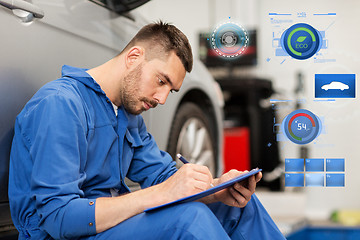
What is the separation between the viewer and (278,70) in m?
5.08

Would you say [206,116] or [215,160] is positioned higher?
[206,116]

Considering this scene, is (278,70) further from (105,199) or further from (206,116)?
(105,199)

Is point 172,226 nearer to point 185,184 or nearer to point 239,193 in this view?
point 185,184

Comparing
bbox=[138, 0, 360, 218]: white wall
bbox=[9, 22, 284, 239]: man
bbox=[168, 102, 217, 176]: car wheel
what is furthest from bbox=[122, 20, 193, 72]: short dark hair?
bbox=[138, 0, 360, 218]: white wall

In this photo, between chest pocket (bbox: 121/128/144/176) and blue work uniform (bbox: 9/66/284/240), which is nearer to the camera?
blue work uniform (bbox: 9/66/284/240)

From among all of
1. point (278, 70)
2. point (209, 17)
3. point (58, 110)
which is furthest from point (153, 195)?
point (209, 17)

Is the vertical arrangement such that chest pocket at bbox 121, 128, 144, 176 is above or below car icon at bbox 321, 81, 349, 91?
below

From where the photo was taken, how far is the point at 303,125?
1.59 m

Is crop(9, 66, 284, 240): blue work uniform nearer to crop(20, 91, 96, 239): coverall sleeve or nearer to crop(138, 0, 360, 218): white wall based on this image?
crop(20, 91, 96, 239): coverall sleeve

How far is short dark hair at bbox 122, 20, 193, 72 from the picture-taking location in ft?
3.92

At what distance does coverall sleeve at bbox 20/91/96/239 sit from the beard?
0.84 feet

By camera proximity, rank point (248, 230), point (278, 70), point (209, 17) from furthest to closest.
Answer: point (209, 17) → point (278, 70) → point (248, 230)

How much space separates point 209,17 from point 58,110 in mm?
4738

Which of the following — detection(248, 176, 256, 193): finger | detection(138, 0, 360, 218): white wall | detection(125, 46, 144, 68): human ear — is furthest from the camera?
detection(138, 0, 360, 218): white wall
